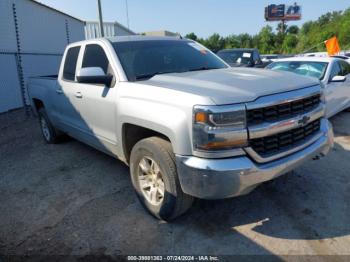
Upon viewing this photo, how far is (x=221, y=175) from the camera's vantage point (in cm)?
256

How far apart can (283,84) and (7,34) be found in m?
10.5

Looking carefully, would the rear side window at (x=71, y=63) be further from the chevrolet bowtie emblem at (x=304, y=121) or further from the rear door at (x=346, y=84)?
the rear door at (x=346, y=84)

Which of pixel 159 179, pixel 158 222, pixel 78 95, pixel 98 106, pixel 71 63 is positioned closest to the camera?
pixel 159 179

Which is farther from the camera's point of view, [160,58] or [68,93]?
[68,93]

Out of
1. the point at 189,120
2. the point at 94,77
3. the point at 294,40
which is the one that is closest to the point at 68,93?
the point at 94,77

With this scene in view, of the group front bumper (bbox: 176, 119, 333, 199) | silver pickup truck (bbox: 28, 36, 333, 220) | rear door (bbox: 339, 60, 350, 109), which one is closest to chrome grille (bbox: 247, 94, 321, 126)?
silver pickup truck (bbox: 28, 36, 333, 220)

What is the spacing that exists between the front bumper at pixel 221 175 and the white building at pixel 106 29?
61.0 feet

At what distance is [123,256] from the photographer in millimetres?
2854

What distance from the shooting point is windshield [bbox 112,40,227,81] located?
148 inches

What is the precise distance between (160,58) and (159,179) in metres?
1.59

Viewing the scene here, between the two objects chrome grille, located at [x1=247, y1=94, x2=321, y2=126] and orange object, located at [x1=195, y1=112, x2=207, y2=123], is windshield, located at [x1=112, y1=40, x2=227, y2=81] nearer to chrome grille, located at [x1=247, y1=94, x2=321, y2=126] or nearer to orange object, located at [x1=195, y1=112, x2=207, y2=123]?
orange object, located at [x1=195, y1=112, x2=207, y2=123]

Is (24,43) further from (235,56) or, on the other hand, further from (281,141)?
(281,141)

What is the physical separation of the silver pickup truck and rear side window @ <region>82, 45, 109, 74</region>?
0.04 feet

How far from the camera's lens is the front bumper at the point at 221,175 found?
2.58 meters
